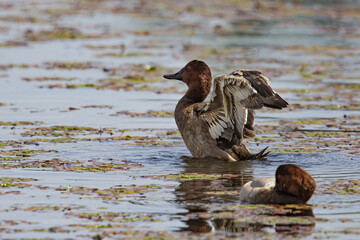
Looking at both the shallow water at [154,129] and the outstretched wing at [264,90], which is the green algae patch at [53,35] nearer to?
the shallow water at [154,129]

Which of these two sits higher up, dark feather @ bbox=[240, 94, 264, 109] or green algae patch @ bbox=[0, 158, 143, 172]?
dark feather @ bbox=[240, 94, 264, 109]

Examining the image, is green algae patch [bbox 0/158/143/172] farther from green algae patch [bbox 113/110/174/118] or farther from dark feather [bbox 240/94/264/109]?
green algae patch [bbox 113/110/174/118]

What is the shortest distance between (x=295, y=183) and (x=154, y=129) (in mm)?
5159

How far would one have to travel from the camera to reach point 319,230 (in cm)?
751

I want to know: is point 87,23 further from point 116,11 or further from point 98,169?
point 98,169

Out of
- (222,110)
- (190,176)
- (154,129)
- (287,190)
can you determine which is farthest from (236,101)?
(154,129)

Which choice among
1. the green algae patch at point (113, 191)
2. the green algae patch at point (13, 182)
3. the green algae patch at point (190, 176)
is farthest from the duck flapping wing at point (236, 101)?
the green algae patch at point (13, 182)

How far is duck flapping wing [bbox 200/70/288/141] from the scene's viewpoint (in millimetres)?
10438

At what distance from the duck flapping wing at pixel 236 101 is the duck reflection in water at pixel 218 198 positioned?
509mm

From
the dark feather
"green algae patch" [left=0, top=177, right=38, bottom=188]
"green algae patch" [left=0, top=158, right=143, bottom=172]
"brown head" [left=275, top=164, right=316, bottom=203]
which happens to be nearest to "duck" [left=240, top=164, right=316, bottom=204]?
"brown head" [left=275, top=164, right=316, bottom=203]

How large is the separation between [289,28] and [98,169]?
17.2 m

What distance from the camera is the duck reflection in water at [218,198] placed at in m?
7.60

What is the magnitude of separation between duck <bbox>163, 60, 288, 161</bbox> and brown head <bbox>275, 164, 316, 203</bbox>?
1989mm

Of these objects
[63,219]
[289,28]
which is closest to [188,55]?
[289,28]
